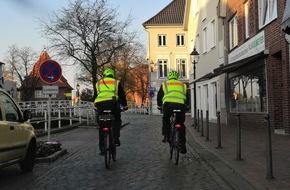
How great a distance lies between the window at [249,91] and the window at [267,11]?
1.82 meters

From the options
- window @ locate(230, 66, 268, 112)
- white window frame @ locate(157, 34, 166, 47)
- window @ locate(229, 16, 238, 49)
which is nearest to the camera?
window @ locate(230, 66, 268, 112)

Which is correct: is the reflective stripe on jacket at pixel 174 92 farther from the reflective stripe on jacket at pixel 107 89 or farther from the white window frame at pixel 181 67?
the white window frame at pixel 181 67

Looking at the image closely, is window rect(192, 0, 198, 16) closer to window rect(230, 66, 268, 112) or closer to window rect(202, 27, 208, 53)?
window rect(202, 27, 208, 53)

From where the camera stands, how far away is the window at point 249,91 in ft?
64.3

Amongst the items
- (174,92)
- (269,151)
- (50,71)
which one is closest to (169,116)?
(174,92)

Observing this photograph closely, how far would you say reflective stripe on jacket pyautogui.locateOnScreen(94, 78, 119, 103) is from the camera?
35.6ft

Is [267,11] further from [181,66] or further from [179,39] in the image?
[179,39]

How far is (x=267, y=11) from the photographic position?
18.7 meters

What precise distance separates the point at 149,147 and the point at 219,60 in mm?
14472

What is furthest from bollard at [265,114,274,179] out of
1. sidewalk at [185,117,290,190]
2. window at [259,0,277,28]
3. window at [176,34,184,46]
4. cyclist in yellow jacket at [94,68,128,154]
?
window at [176,34,184,46]

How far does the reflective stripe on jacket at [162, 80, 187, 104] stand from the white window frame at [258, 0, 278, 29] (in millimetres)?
7382

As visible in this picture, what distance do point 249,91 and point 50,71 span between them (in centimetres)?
1023

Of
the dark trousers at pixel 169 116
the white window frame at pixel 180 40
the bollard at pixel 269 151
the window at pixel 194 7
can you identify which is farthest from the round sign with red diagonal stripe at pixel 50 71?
the white window frame at pixel 180 40

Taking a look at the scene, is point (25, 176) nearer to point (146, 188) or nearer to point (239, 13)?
point (146, 188)
